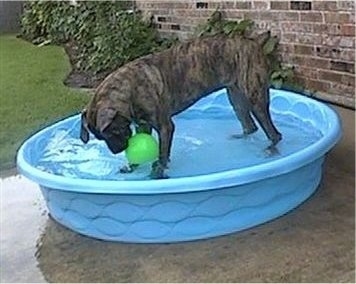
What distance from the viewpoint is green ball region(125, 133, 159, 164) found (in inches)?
122

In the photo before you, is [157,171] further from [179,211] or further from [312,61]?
[312,61]

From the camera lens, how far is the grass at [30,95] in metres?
4.86

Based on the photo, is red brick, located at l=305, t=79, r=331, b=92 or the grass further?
red brick, located at l=305, t=79, r=331, b=92

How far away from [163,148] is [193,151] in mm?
659

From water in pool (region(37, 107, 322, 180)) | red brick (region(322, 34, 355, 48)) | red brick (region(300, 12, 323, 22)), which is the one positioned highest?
red brick (region(300, 12, 323, 22))

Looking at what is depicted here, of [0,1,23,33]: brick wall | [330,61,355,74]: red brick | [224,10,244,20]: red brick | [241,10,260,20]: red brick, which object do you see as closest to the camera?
[330,61,355,74]: red brick

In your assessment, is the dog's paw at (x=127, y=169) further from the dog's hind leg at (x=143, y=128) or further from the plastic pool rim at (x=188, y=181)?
the plastic pool rim at (x=188, y=181)

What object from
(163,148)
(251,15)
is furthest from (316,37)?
(163,148)

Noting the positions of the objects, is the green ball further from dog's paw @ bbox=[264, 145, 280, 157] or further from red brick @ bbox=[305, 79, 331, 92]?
red brick @ bbox=[305, 79, 331, 92]

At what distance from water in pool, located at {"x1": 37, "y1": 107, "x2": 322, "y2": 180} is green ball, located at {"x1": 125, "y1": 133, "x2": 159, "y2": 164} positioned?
105 mm

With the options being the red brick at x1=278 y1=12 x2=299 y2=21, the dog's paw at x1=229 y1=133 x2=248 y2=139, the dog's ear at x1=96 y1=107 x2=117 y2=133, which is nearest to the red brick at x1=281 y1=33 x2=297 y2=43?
the red brick at x1=278 y1=12 x2=299 y2=21

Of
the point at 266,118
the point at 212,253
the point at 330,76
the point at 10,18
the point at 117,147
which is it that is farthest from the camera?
the point at 10,18

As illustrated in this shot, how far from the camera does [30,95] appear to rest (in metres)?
6.21

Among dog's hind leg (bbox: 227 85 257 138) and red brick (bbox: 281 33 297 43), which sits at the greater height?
red brick (bbox: 281 33 297 43)
